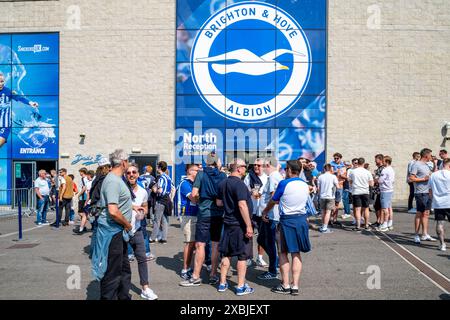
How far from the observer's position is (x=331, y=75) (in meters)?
18.4

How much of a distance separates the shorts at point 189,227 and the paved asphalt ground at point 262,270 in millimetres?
713

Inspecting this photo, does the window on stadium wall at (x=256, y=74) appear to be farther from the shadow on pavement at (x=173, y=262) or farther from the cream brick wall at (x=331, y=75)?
the shadow on pavement at (x=173, y=262)

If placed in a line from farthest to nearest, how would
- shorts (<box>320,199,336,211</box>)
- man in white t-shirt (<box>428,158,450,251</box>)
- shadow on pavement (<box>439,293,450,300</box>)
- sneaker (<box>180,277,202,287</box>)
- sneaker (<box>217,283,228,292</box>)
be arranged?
shorts (<box>320,199,336,211</box>)
man in white t-shirt (<box>428,158,450,251</box>)
sneaker (<box>180,277,202,287</box>)
sneaker (<box>217,283,228,292</box>)
shadow on pavement (<box>439,293,450,300</box>)

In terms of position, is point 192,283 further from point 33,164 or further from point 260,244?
point 33,164

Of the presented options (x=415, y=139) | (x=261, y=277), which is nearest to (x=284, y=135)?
(x=415, y=139)

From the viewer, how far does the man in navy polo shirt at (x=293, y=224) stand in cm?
578

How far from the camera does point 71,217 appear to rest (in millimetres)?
13812

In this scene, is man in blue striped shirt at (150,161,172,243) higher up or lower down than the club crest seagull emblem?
lower down

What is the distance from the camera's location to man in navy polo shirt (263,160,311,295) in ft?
19.0

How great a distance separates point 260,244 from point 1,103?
17.6 metres

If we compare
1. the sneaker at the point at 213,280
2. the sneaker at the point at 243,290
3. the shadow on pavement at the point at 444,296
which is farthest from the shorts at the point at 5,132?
the shadow on pavement at the point at 444,296

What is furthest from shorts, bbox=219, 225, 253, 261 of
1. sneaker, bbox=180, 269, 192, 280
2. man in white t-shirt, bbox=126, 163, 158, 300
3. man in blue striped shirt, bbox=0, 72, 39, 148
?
man in blue striped shirt, bbox=0, 72, 39, 148

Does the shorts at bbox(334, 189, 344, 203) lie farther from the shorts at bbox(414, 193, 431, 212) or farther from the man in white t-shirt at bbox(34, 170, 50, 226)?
the man in white t-shirt at bbox(34, 170, 50, 226)

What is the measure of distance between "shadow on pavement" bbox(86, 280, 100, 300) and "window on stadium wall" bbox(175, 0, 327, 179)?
12471 mm
